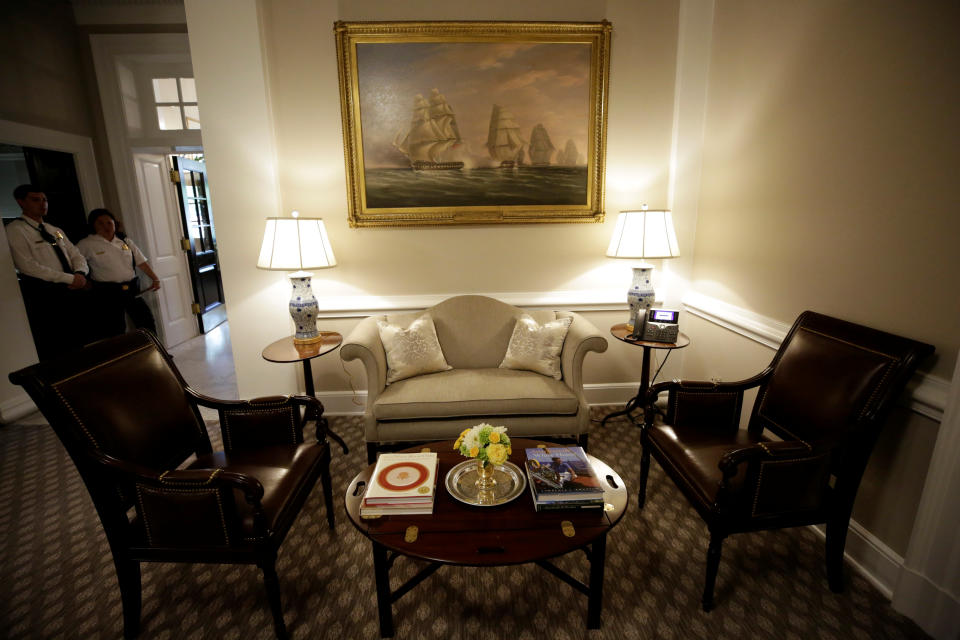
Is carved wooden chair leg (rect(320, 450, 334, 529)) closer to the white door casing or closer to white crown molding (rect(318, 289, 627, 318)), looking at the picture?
white crown molding (rect(318, 289, 627, 318))

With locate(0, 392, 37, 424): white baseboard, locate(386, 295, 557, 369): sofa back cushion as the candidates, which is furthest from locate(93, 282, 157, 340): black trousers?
locate(386, 295, 557, 369): sofa back cushion

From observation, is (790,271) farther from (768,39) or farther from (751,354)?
(768,39)

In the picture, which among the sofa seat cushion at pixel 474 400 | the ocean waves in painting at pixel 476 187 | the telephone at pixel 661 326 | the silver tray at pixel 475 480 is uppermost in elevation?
the ocean waves in painting at pixel 476 187

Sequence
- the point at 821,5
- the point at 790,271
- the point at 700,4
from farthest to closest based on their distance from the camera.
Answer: the point at 700,4 → the point at 790,271 → the point at 821,5

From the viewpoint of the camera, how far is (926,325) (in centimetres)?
154

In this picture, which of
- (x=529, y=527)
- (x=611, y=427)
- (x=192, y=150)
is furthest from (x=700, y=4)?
(x=192, y=150)

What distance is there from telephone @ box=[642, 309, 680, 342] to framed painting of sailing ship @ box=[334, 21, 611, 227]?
0.85 m

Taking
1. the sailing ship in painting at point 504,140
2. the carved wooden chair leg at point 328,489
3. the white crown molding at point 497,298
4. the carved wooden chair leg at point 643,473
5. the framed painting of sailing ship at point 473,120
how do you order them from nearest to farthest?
the carved wooden chair leg at point 328,489 < the carved wooden chair leg at point 643,473 < the framed painting of sailing ship at point 473,120 < the sailing ship in painting at point 504,140 < the white crown molding at point 497,298

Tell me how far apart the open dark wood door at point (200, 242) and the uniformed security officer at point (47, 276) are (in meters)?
1.23

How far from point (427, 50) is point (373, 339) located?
1899 mm

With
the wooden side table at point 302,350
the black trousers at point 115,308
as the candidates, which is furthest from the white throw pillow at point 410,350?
the black trousers at point 115,308

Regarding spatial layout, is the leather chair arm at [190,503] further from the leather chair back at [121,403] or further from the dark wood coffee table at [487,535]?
the dark wood coffee table at [487,535]

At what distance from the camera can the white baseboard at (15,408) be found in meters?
3.16

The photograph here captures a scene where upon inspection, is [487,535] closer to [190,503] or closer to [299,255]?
[190,503]
